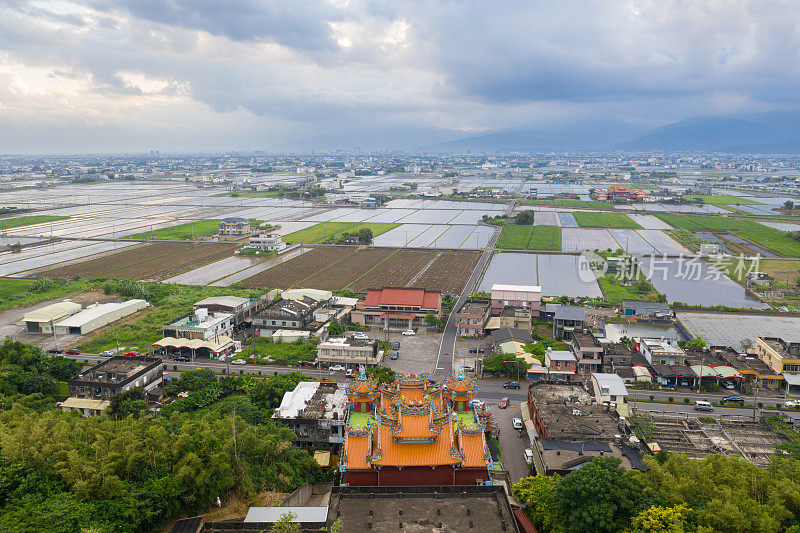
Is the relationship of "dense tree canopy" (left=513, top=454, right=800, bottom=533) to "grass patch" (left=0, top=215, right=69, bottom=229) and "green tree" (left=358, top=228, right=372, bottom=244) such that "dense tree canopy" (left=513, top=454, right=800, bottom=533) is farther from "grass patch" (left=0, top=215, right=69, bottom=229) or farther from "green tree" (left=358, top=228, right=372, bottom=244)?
"grass patch" (left=0, top=215, right=69, bottom=229)

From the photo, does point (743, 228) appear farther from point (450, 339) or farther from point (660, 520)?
point (660, 520)

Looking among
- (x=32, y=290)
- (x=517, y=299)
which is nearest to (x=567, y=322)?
(x=517, y=299)

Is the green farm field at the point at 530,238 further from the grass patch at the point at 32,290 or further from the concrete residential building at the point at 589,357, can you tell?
the grass patch at the point at 32,290

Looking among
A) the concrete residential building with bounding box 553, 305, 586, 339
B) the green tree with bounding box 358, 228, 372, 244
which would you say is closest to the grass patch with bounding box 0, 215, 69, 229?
the green tree with bounding box 358, 228, 372, 244

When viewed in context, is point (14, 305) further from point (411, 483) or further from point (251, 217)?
point (251, 217)

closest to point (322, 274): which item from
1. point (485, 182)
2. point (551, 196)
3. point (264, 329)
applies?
point (264, 329)
